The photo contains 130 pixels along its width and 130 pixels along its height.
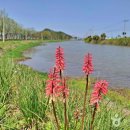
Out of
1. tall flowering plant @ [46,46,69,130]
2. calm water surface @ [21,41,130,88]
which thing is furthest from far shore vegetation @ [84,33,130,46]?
tall flowering plant @ [46,46,69,130]

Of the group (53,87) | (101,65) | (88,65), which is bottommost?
(101,65)

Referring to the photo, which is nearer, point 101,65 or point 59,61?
point 59,61

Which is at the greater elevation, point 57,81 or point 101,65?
point 57,81

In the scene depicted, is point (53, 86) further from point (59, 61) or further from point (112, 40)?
point (112, 40)

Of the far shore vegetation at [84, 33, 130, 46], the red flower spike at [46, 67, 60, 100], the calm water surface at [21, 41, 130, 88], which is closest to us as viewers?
the red flower spike at [46, 67, 60, 100]

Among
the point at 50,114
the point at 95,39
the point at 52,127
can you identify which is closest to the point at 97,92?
the point at 52,127

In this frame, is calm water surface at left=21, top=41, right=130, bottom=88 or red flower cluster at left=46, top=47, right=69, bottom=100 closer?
red flower cluster at left=46, top=47, right=69, bottom=100

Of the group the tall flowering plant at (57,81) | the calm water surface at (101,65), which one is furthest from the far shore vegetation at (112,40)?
the tall flowering plant at (57,81)

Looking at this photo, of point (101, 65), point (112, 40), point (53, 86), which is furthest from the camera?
point (112, 40)

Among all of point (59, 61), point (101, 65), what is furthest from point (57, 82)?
point (101, 65)

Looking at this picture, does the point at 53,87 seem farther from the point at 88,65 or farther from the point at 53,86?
the point at 88,65

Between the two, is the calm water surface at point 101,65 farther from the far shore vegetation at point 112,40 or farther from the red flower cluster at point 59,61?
the far shore vegetation at point 112,40

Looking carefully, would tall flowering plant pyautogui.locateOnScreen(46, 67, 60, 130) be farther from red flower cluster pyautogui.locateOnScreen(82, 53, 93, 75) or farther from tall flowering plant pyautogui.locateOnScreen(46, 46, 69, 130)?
red flower cluster pyautogui.locateOnScreen(82, 53, 93, 75)

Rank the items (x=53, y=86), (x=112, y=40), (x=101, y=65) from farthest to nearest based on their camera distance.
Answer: (x=112, y=40)
(x=101, y=65)
(x=53, y=86)
